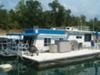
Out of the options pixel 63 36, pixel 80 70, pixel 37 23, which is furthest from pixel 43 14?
pixel 80 70

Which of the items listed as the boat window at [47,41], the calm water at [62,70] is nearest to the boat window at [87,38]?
the boat window at [47,41]

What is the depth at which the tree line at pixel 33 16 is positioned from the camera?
58500 millimetres

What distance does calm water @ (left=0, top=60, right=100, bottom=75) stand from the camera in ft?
78.2

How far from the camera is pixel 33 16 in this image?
61219 mm

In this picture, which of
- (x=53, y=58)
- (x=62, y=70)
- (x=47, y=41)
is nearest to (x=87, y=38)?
(x=47, y=41)

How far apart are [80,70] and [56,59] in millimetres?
2878

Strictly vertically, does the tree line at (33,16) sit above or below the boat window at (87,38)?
above

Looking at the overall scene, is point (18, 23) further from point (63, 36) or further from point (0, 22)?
point (63, 36)

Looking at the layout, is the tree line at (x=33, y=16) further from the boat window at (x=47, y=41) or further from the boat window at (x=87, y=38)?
the boat window at (x=47, y=41)

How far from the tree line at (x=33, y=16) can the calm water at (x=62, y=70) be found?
99.0 feet

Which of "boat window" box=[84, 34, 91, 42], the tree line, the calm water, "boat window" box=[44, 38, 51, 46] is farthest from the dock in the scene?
the tree line

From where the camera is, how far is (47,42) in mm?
32250

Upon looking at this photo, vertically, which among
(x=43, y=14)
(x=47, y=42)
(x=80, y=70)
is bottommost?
(x=80, y=70)

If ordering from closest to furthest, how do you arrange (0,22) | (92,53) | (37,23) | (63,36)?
(92,53)
(63,36)
(0,22)
(37,23)
